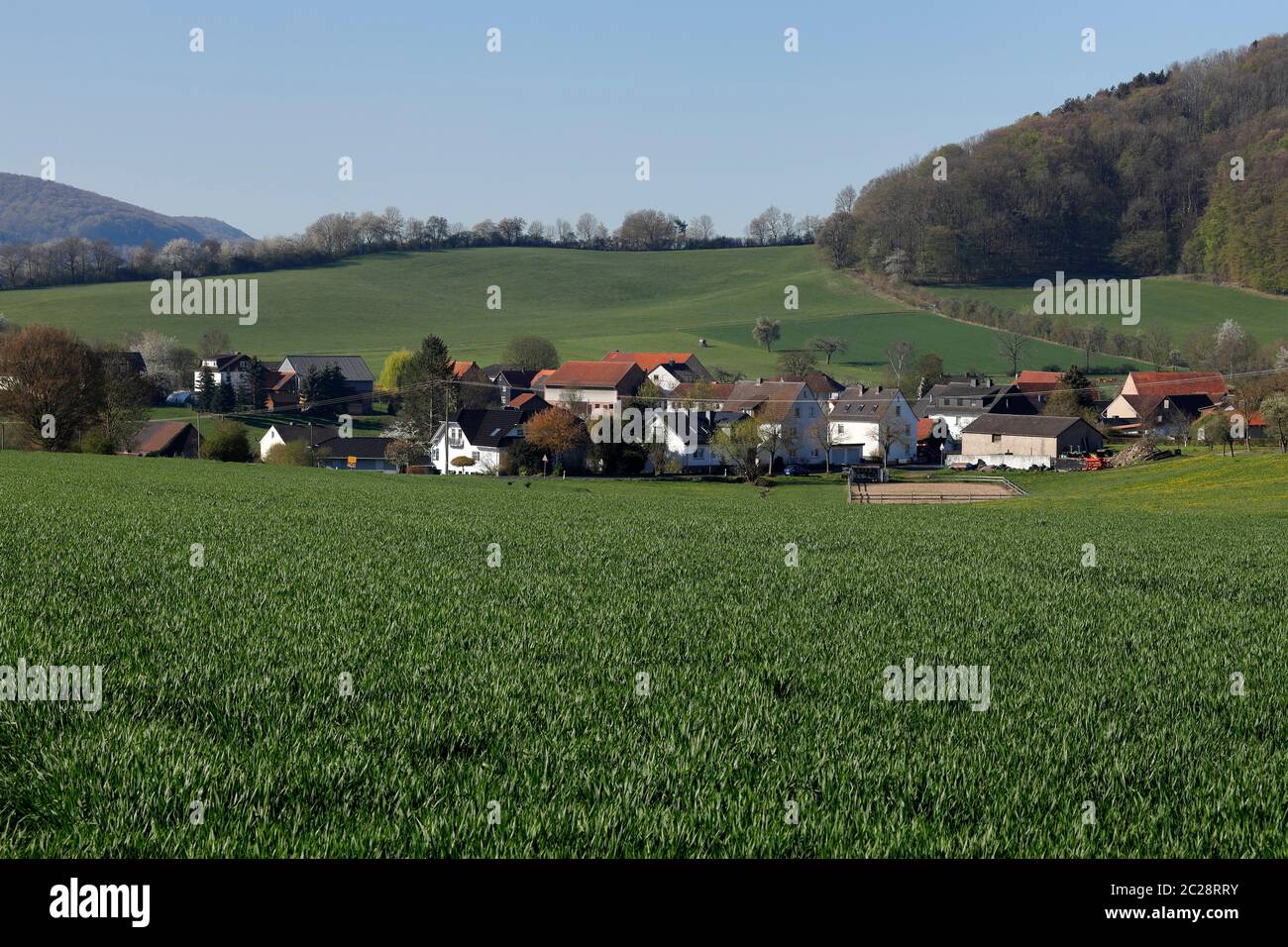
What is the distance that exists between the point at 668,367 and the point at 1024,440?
4664cm

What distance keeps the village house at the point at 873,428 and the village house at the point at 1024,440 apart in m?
5.36

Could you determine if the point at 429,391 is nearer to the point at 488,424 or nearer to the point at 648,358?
the point at 488,424

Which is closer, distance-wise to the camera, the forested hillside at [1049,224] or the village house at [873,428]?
the village house at [873,428]

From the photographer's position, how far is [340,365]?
137500 mm

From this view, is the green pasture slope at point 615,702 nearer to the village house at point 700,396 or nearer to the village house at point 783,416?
the village house at point 783,416

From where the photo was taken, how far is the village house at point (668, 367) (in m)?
133

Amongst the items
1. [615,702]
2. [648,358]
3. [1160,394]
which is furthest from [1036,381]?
[615,702]

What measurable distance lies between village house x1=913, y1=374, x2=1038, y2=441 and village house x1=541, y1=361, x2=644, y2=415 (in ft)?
106

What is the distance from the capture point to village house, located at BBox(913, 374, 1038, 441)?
11556 cm

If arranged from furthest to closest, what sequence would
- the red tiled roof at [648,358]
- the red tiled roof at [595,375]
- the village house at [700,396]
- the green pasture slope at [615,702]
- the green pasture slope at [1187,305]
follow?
1. the green pasture slope at [1187,305]
2. the red tiled roof at [648,358]
3. the red tiled roof at [595,375]
4. the village house at [700,396]
5. the green pasture slope at [615,702]

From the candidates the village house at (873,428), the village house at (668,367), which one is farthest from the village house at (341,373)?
the village house at (873,428)

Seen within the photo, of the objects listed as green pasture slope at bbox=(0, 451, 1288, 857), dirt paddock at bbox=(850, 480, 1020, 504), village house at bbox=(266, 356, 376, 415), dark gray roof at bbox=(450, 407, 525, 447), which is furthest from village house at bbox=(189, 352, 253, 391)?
green pasture slope at bbox=(0, 451, 1288, 857)

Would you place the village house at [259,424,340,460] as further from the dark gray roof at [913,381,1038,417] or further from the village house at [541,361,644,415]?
the dark gray roof at [913,381,1038,417]
